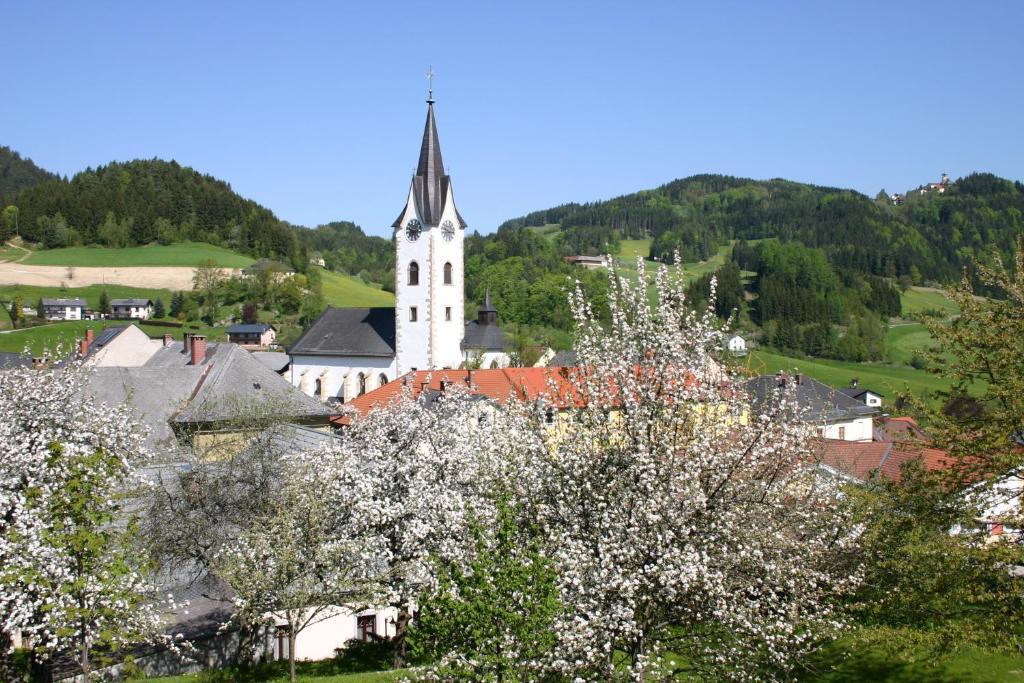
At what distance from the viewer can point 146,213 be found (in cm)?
14550

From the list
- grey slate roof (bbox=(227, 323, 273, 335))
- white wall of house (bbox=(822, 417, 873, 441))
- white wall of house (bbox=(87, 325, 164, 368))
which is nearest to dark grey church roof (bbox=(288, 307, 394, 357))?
white wall of house (bbox=(87, 325, 164, 368))

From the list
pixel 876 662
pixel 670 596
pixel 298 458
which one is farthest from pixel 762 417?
pixel 298 458

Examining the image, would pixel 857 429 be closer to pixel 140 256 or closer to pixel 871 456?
pixel 871 456

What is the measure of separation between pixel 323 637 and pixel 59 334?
3156 inches

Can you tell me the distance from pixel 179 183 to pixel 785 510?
519 feet

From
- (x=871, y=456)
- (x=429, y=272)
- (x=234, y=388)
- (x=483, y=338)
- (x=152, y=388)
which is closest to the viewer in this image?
(x=871, y=456)

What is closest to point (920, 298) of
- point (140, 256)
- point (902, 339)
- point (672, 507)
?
point (902, 339)

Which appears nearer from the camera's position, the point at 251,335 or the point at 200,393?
the point at 200,393

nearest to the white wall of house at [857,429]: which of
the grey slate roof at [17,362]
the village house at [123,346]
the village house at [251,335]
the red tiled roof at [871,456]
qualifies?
the red tiled roof at [871,456]

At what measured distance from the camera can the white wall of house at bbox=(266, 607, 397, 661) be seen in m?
23.6

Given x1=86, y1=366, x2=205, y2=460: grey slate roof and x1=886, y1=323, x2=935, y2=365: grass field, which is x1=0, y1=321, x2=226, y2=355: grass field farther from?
x1=886, y1=323, x2=935, y2=365: grass field

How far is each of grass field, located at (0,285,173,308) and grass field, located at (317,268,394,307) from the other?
22571 mm

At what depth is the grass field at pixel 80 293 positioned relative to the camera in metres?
113

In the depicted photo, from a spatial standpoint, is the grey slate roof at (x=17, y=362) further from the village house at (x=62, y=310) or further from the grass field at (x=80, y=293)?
the grass field at (x=80, y=293)
